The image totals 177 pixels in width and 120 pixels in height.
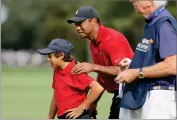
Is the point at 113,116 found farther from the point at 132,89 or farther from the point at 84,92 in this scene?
the point at 132,89

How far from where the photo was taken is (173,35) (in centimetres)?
592

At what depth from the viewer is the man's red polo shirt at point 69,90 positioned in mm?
6820

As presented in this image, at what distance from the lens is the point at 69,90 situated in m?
6.90

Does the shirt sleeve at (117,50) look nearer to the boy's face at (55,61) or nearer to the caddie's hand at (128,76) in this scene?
the boy's face at (55,61)

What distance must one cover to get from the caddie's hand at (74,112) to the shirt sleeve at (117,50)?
58 cm

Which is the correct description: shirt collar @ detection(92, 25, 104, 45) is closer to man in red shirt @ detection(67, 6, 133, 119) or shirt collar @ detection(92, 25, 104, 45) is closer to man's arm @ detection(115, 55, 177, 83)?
man in red shirt @ detection(67, 6, 133, 119)

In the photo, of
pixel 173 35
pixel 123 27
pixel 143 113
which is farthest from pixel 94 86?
pixel 123 27

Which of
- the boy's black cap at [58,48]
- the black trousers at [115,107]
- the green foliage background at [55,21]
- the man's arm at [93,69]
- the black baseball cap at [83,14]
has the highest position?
the black baseball cap at [83,14]

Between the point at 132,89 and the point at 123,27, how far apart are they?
49.5 meters

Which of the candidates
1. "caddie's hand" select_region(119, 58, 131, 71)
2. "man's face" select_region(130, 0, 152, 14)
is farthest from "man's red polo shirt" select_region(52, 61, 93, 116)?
"man's face" select_region(130, 0, 152, 14)

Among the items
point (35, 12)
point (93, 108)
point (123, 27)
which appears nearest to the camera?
point (93, 108)

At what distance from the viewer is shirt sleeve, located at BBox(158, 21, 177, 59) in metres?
5.86

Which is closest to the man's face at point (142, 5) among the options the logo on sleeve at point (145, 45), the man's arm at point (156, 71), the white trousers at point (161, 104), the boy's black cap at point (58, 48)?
the logo on sleeve at point (145, 45)

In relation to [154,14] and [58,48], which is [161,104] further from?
[58,48]
